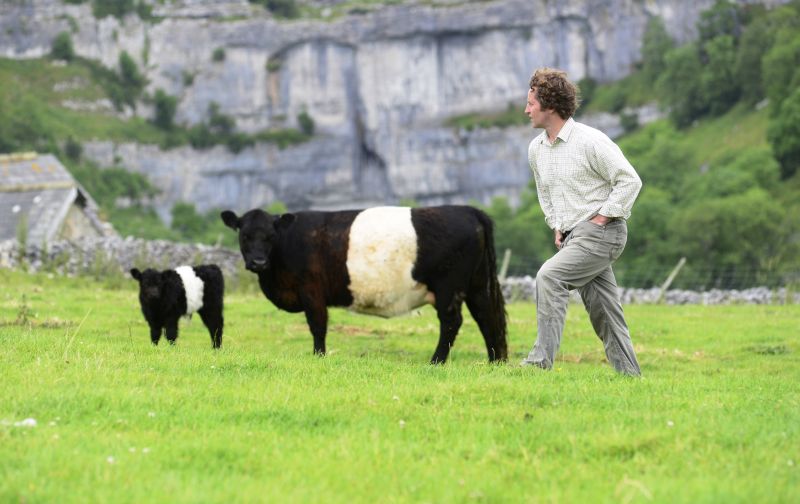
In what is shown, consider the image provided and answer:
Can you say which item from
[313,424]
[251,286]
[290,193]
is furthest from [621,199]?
[290,193]

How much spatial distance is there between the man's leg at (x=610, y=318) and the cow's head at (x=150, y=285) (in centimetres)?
646

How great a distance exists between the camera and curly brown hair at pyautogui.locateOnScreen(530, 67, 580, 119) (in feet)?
34.6

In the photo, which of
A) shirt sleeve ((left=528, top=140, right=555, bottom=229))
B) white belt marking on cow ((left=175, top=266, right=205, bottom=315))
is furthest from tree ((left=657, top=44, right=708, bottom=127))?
shirt sleeve ((left=528, top=140, right=555, bottom=229))

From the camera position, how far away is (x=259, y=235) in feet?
43.5

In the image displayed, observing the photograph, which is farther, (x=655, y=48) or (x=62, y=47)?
(x=62, y=47)

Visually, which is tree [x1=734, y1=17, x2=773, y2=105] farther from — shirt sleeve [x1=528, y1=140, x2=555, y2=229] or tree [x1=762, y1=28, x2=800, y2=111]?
shirt sleeve [x1=528, y1=140, x2=555, y2=229]

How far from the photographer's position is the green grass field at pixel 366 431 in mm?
5805

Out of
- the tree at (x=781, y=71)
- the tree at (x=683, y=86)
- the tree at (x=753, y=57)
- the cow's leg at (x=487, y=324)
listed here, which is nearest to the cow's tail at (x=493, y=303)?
the cow's leg at (x=487, y=324)

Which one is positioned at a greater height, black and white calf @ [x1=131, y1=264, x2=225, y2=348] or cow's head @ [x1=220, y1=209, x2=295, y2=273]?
cow's head @ [x1=220, y1=209, x2=295, y2=273]

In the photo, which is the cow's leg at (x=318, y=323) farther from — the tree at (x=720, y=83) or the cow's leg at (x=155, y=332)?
the tree at (x=720, y=83)

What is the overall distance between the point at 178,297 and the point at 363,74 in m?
153

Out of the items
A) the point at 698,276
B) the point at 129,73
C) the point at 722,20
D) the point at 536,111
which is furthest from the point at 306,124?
the point at 536,111

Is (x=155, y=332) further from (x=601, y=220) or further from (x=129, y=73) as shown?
(x=129, y=73)

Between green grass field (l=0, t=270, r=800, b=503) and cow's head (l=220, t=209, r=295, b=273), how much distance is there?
6.20 feet
